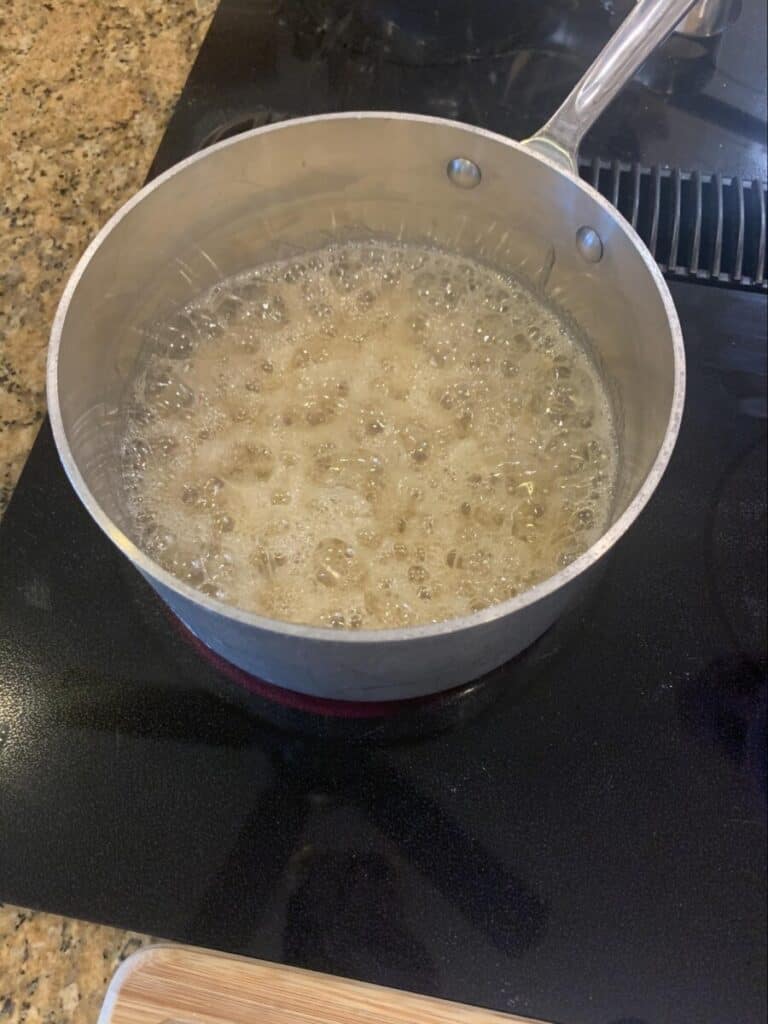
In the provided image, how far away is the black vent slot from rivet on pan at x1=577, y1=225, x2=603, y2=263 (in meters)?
0.14

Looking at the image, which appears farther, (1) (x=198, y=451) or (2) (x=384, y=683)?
(1) (x=198, y=451)

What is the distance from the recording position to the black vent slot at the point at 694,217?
699mm

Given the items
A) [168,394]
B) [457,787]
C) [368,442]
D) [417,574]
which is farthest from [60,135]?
[457,787]

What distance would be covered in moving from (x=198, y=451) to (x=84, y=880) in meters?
0.28

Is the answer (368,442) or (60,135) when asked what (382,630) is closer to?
(368,442)

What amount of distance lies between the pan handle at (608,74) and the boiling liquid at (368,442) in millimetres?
132

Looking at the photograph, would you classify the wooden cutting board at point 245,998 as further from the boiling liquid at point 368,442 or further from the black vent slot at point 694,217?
the black vent slot at point 694,217

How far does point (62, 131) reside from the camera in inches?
30.6

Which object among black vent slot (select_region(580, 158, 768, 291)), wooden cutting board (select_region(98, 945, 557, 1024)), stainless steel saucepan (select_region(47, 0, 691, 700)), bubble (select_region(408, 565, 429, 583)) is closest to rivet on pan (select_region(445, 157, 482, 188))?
stainless steel saucepan (select_region(47, 0, 691, 700))

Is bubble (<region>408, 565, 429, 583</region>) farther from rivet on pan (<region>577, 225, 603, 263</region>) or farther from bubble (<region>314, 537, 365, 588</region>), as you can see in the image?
rivet on pan (<region>577, 225, 603, 263</region>)

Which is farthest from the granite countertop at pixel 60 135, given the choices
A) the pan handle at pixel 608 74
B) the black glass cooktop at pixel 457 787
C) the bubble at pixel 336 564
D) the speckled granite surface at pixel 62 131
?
the pan handle at pixel 608 74

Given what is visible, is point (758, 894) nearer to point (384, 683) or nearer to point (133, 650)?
point (384, 683)

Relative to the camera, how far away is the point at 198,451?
61 centimetres

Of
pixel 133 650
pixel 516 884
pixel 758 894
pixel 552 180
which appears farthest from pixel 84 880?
pixel 552 180
